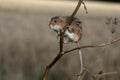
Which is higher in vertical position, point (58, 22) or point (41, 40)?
point (58, 22)

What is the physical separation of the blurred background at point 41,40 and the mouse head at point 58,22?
167 cm

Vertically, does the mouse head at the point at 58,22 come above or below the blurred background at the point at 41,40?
above

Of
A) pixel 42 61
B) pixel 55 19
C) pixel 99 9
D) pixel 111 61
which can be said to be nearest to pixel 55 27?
pixel 55 19

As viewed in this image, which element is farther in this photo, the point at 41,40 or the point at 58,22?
the point at 41,40

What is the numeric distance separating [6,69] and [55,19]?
2383 millimetres

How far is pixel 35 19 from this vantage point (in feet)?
13.1

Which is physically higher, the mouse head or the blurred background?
the mouse head

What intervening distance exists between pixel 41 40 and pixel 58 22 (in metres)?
2.68

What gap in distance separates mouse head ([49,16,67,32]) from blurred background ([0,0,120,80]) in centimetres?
167

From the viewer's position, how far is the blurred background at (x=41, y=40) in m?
3.21

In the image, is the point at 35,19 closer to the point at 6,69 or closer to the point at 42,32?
the point at 42,32

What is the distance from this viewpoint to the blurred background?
3.21m

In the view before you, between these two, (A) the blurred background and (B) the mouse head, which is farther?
(A) the blurred background

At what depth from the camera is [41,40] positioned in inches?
146
